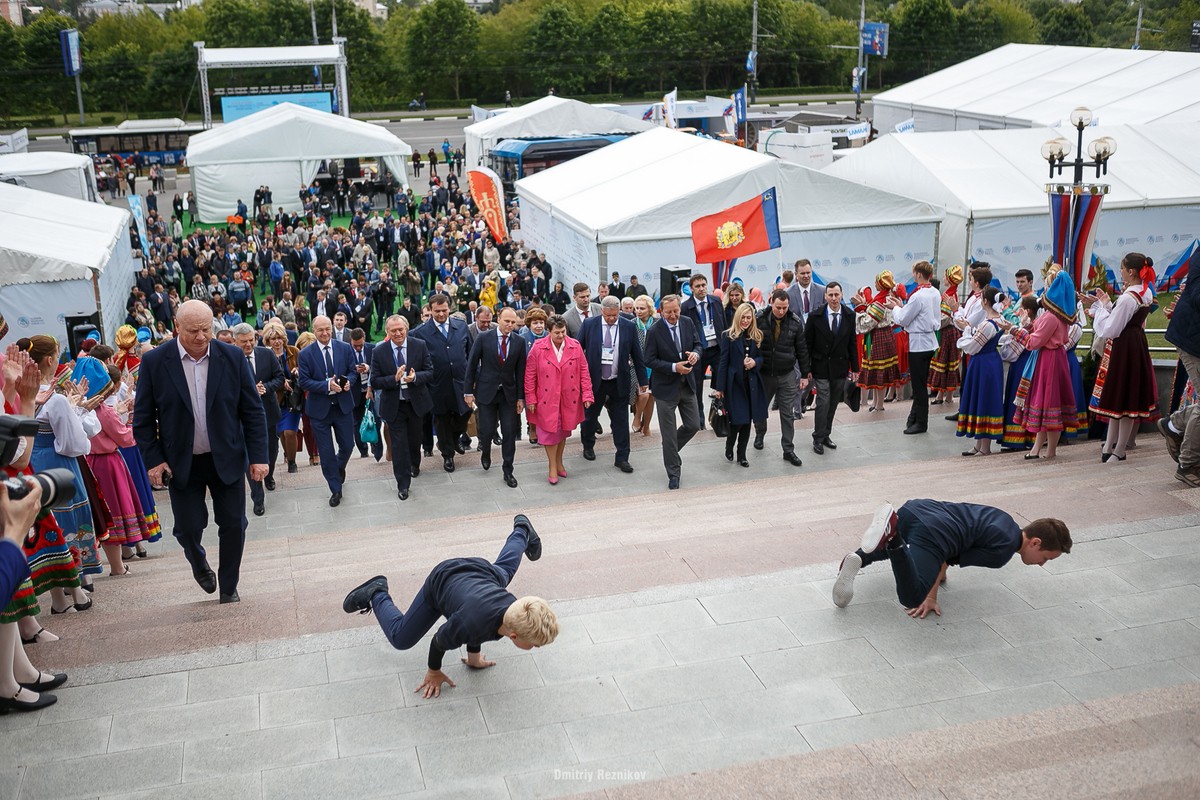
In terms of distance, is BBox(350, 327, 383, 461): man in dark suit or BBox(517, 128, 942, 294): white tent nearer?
BBox(350, 327, 383, 461): man in dark suit

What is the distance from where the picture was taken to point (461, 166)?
43.0 metres

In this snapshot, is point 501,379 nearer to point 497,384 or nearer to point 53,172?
point 497,384

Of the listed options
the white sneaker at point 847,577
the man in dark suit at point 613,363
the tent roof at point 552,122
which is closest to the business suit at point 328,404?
the man in dark suit at point 613,363

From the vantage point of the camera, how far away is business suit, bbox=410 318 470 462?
33.9ft

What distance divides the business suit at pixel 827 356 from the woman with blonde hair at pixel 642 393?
40.2 inches

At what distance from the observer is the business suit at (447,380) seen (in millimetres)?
10336

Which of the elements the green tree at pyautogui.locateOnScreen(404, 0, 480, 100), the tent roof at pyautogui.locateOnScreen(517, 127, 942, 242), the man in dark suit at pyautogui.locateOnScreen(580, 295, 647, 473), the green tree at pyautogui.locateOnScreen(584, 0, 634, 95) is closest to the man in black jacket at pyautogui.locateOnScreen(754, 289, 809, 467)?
the man in dark suit at pyautogui.locateOnScreen(580, 295, 647, 473)

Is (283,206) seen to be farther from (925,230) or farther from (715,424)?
(715,424)

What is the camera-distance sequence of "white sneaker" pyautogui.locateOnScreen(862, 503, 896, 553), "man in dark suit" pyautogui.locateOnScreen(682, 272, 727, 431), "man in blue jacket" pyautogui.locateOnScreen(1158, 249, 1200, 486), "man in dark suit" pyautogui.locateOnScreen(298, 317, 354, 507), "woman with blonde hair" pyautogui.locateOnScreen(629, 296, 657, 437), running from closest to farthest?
"white sneaker" pyautogui.locateOnScreen(862, 503, 896, 553) → "man in blue jacket" pyautogui.locateOnScreen(1158, 249, 1200, 486) → "man in dark suit" pyautogui.locateOnScreen(298, 317, 354, 507) → "man in dark suit" pyautogui.locateOnScreen(682, 272, 727, 431) → "woman with blonde hair" pyautogui.locateOnScreen(629, 296, 657, 437)

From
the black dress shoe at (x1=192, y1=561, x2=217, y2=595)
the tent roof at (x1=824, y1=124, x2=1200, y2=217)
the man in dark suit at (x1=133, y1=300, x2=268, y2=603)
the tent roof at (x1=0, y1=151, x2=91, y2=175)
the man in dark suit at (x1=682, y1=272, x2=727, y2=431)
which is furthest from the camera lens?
the tent roof at (x1=0, y1=151, x2=91, y2=175)

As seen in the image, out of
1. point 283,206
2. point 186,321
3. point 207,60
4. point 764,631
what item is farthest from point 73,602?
point 207,60

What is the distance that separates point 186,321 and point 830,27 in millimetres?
72205

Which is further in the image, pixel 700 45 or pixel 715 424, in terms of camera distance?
pixel 700 45

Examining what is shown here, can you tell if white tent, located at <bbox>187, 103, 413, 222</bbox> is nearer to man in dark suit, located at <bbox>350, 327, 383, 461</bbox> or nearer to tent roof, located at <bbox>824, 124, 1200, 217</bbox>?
tent roof, located at <bbox>824, 124, 1200, 217</bbox>
